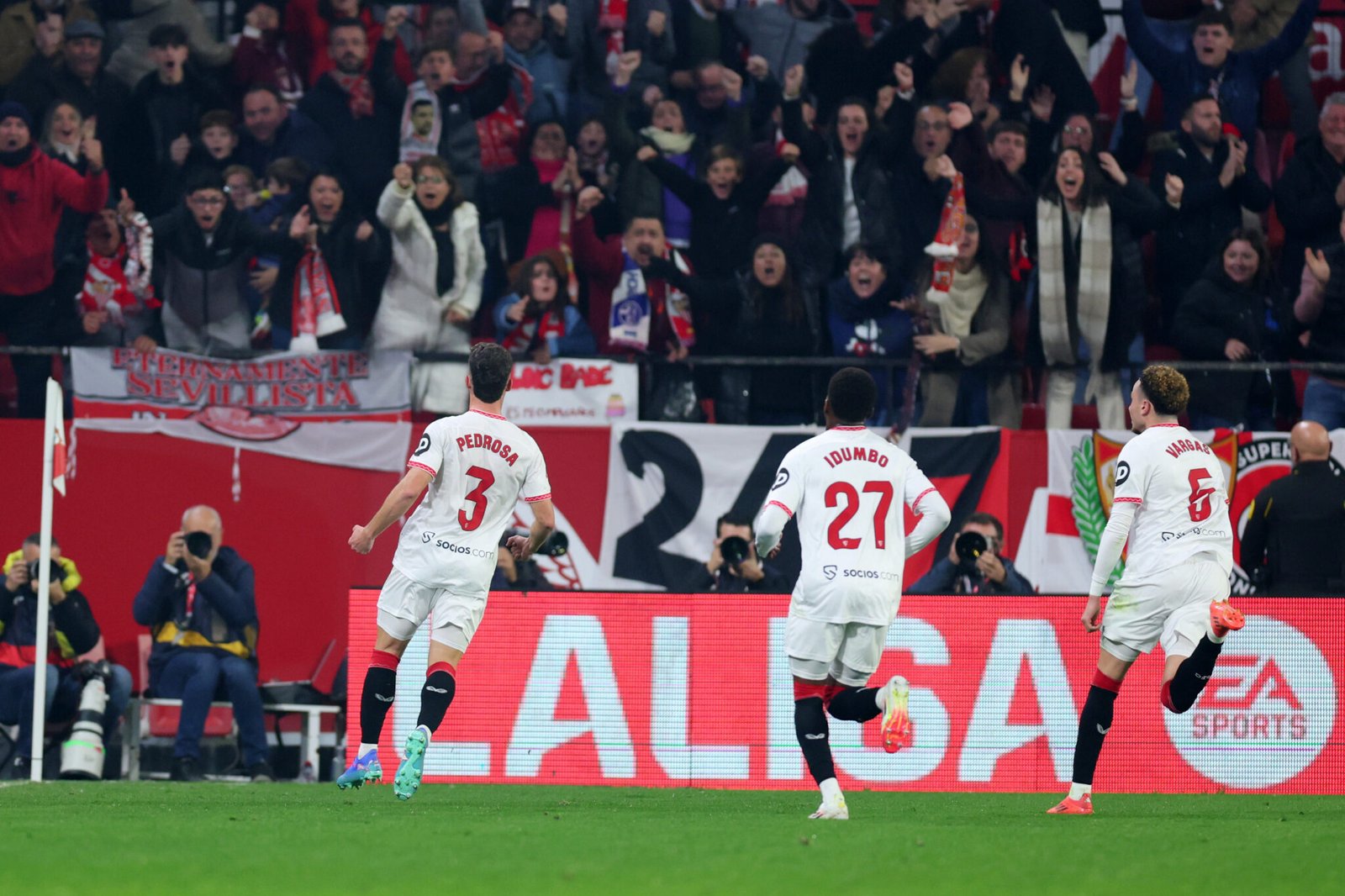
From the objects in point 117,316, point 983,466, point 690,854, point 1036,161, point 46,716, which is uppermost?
point 1036,161

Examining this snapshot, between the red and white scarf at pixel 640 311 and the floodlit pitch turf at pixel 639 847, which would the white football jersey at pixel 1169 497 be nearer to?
the floodlit pitch turf at pixel 639 847

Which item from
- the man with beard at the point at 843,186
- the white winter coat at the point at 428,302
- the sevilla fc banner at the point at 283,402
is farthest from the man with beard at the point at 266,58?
the man with beard at the point at 843,186

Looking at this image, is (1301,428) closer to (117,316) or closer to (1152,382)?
(1152,382)

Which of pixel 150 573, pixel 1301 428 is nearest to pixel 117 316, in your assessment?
pixel 150 573

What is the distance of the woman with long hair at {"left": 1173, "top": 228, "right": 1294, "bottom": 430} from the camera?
1536cm

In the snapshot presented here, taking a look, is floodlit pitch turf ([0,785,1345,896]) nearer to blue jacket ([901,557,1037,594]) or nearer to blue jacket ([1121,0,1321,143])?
blue jacket ([901,557,1037,594])

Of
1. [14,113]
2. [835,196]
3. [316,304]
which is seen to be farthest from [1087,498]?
[14,113]

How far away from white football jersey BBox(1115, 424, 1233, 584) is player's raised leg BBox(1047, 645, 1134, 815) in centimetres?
44

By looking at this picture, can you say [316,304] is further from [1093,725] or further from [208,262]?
[1093,725]

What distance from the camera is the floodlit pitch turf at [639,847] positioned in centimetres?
589

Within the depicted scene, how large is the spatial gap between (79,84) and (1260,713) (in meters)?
10.9

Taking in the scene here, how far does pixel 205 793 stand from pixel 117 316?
641 centimetres

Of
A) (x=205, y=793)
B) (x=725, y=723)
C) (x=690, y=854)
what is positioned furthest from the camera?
(x=725, y=723)

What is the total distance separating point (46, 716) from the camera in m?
13.0
